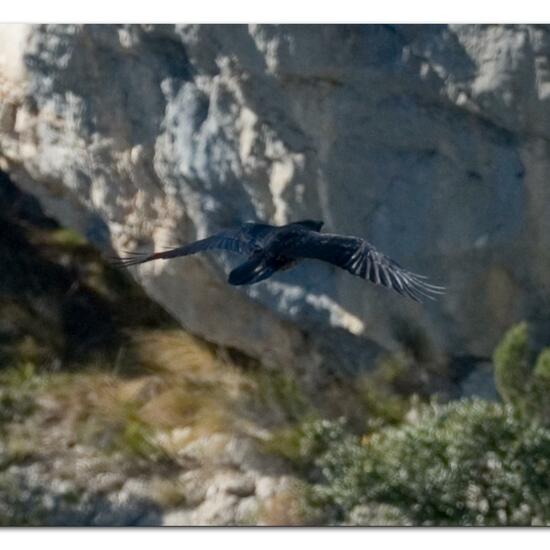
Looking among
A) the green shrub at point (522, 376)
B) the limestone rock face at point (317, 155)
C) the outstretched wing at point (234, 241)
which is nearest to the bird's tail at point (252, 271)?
the outstretched wing at point (234, 241)

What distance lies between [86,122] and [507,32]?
1.54m

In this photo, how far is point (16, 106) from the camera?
19.5ft

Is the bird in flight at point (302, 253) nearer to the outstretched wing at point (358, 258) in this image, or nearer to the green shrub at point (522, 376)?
the outstretched wing at point (358, 258)

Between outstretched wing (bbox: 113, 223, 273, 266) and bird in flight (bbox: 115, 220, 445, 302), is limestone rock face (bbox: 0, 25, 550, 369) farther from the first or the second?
outstretched wing (bbox: 113, 223, 273, 266)

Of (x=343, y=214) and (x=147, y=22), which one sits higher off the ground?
(x=147, y=22)

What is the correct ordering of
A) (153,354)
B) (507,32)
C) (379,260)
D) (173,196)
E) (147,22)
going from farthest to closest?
1. (153,354)
2. (173,196)
3. (147,22)
4. (507,32)
5. (379,260)

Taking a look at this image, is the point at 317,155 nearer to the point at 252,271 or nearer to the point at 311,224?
the point at 311,224

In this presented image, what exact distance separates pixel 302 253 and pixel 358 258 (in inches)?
8.4

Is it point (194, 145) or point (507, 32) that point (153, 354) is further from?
point (507, 32)

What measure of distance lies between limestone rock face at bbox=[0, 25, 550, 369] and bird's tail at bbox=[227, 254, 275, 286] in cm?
61

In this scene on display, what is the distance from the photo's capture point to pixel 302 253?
4688mm

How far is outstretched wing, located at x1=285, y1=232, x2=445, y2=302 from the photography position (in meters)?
4.49

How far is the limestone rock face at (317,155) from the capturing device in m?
5.05

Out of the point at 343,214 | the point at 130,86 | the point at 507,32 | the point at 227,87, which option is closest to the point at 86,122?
the point at 130,86
